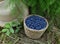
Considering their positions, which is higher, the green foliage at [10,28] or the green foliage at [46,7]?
the green foliage at [46,7]

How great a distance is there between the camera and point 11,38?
180cm

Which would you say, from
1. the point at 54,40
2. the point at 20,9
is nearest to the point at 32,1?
the point at 20,9

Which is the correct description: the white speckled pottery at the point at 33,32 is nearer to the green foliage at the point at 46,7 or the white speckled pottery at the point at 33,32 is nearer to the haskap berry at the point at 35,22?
the haskap berry at the point at 35,22

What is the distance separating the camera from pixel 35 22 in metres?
1.78

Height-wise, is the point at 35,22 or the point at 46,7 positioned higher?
the point at 46,7

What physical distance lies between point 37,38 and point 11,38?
0.26 m

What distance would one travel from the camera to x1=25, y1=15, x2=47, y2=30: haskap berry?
1742mm

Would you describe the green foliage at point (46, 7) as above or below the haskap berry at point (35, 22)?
above

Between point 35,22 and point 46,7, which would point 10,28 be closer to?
point 35,22

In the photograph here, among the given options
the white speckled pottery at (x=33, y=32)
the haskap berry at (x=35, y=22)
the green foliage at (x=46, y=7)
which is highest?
the green foliage at (x=46, y=7)

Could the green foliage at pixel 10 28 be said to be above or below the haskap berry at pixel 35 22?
below

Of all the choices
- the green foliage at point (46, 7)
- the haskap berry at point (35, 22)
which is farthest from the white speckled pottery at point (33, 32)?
the green foliage at point (46, 7)

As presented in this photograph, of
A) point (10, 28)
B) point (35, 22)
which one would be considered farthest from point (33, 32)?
point (10, 28)

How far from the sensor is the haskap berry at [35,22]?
1.74m
